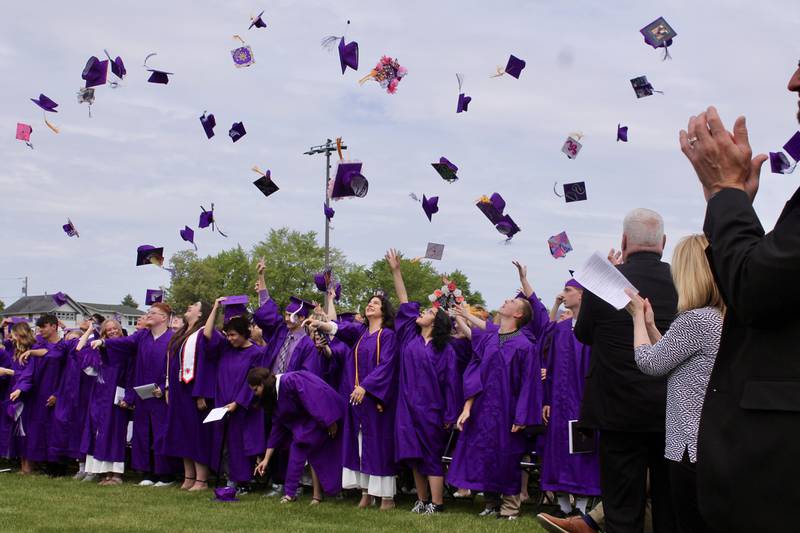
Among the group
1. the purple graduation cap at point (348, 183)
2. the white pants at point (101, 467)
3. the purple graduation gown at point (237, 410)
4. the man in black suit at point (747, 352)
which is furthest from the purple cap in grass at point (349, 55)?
the man in black suit at point (747, 352)

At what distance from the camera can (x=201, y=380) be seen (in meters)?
10.6

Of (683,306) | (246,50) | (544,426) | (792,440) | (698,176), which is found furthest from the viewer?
(246,50)

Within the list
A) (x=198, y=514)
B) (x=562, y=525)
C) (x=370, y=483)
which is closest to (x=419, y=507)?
(x=370, y=483)

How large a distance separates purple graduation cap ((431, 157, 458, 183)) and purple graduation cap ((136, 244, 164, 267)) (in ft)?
13.3

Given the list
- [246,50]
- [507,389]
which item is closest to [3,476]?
[246,50]

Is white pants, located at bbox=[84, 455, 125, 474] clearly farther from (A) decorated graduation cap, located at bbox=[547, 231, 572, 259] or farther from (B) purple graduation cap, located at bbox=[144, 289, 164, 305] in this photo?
(A) decorated graduation cap, located at bbox=[547, 231, 572, 259]

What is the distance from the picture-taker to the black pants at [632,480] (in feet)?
15.4

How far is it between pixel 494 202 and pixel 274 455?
3810 mm

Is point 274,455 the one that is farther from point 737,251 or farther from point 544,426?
point 737,251

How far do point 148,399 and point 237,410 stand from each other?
54.1 inches

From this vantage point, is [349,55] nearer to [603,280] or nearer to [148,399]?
[148,399]

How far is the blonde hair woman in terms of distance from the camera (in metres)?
3.96

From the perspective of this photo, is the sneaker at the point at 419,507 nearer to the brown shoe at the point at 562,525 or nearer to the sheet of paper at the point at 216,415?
the sheet of paper at the point at 216,415

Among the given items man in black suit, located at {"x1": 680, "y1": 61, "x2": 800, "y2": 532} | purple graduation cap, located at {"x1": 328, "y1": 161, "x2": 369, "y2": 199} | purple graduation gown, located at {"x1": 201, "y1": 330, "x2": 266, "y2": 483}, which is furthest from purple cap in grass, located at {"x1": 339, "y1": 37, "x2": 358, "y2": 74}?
man in black suit, located at {"x1": 680, "y1": 61, "x2": 800, "y2": 532}
